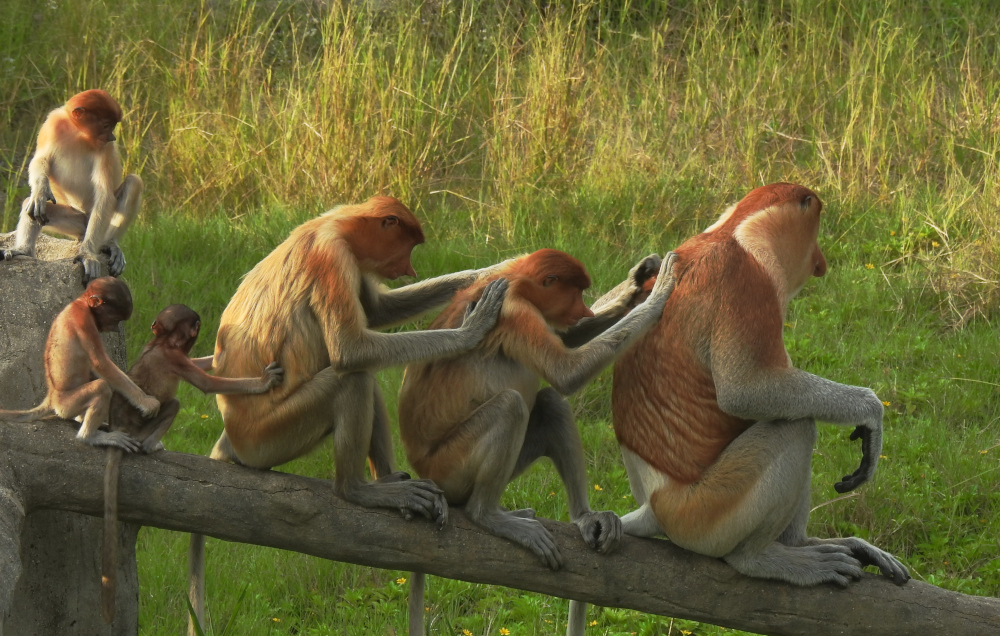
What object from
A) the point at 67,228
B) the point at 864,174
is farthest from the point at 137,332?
the point at 864,174

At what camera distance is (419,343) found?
3.86m

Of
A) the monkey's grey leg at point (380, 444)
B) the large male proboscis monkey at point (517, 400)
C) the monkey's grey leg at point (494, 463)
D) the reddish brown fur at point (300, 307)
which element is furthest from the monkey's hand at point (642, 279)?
the monkey's grey leg at point (380, 444)

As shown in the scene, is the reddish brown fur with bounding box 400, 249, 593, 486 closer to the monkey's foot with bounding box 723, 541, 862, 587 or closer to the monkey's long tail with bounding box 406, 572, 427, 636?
the monkey's long tail with bounding box 406, 572, 427, 636

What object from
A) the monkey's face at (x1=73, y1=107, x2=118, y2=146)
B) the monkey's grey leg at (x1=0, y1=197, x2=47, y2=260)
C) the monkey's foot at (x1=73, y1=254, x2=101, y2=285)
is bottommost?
the monkey's grey leg at (x1=0, y1=197, x2=47, y2=260)

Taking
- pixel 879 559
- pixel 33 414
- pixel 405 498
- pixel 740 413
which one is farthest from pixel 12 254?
pixel 879 559

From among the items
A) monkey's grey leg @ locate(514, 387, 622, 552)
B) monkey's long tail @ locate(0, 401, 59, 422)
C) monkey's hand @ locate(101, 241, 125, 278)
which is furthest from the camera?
monkey's hand @ locate(101, 241, 125, 278)

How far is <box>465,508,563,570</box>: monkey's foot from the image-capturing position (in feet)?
12.2

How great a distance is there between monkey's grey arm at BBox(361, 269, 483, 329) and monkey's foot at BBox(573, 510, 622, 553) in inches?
46.8

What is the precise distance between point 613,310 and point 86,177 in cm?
305

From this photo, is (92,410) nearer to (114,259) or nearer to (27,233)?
(27,233)

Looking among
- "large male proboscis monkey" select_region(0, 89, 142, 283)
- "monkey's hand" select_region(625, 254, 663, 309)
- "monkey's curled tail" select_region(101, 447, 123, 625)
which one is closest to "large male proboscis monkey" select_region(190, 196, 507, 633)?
"monkey's curled tail" select_region(101, 447, 123, 625)

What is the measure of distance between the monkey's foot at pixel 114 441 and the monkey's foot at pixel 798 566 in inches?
82.3

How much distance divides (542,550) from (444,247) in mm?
4451

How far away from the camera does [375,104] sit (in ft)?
28.9
